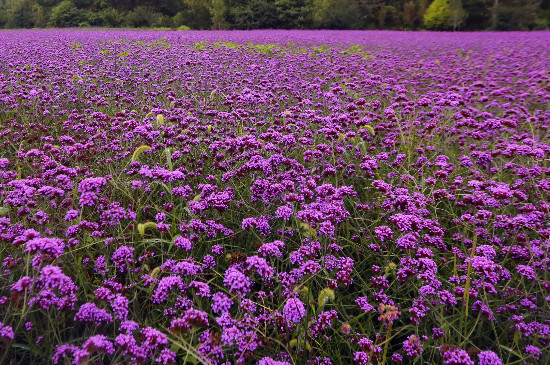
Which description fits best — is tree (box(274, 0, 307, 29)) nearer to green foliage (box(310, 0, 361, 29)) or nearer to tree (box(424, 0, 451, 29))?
green foliage (box(310, 0, 361, 29))

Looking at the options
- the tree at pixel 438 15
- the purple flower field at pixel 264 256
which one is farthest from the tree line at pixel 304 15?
the purple flower field at pixel 264 256

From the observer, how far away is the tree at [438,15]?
3117 centimetres

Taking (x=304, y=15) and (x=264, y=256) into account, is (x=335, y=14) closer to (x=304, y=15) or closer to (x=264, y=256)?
(x=304, y=15)

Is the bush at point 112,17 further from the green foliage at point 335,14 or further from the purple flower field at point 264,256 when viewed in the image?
the purple flower field at point 264,256

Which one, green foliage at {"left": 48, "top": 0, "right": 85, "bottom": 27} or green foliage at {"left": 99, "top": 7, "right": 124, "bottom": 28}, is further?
green foliage at {"left": 99, "top": 7, "right": 124, "bottom": 28}

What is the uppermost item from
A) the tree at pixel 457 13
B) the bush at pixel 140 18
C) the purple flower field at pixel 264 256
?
the bush at pixel 140 18

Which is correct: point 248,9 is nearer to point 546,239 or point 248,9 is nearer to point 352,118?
point 352,118

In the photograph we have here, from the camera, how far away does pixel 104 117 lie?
3.45 m

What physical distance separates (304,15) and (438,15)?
13.4 m

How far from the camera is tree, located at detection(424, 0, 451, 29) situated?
102 ft

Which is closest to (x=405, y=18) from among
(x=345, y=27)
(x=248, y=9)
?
(x=345, y=27)

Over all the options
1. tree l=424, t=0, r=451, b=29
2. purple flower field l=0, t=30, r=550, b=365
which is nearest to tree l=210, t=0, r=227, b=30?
tree l=424, t=0, r=451, b=29

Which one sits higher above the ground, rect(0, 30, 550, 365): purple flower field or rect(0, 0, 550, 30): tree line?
rect(0, 0, 550, 30): tree line

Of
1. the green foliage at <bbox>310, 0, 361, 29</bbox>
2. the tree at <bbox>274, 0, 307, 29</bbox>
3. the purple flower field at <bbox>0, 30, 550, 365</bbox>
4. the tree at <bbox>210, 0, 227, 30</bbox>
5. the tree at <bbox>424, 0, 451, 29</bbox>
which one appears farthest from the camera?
the tree at <bbox>210, 0, 227, 30</bbox>
